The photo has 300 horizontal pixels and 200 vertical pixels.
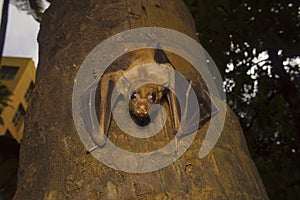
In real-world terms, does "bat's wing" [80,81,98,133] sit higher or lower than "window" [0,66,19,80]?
higher

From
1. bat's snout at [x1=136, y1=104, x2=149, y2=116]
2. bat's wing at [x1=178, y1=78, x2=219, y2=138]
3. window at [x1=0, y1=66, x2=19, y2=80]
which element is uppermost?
bat's wing at [x1=178, y1=78, x2=219, y2=138]

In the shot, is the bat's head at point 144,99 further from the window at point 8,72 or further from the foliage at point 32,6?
the window at point 8,72

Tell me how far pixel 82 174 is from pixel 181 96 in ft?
1.42

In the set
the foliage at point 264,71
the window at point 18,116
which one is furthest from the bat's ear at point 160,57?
the window at point 18,116

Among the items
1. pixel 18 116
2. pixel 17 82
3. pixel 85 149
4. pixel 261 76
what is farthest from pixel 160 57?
pixel 17 82

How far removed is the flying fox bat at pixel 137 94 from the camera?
1291mm

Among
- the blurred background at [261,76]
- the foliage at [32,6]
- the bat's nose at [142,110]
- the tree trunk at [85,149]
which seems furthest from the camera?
the foliage at [32,6]

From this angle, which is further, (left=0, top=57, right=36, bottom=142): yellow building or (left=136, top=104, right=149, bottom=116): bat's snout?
(left=0, top=57, right=36, bottom=142): yellow building

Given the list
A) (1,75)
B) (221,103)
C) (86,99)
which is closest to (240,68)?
(221,103)

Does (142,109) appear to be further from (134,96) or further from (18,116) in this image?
(18,116)

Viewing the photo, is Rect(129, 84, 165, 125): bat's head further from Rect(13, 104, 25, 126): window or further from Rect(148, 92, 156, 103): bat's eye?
Rect(13, 104, 25, 126): window

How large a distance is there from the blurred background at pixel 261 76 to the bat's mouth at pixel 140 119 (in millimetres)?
2997

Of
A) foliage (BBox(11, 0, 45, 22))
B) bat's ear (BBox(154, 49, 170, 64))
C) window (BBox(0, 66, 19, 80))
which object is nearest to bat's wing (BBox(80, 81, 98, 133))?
bat's ear (BBox(154, 49, 170, 64))

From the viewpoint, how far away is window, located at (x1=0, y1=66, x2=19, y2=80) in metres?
16.6
